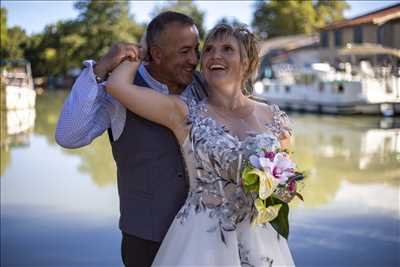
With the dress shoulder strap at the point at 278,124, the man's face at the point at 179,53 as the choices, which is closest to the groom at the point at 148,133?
the man's face at the point at 179,53

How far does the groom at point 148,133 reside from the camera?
2.02 metres

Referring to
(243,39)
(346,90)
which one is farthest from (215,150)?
Result: (346,90)

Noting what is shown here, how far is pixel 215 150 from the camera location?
1918 millimetres

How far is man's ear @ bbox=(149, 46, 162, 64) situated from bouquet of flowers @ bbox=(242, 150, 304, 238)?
1.59ft

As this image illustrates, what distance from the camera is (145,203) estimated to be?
206cm

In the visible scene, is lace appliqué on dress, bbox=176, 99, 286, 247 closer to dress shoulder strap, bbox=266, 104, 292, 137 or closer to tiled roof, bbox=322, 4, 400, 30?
dress shoulder strap, bbox=266, 104, 292, 137

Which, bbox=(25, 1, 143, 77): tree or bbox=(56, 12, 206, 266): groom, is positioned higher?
bbox=(25, 1, 143, 77): tree

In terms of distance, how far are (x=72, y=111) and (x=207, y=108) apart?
0.44 meters

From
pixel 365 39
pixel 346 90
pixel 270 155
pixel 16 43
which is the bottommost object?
pixel 270 155

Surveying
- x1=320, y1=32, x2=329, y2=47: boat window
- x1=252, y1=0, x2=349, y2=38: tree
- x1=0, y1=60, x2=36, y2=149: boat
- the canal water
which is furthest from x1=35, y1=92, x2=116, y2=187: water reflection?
x1=252, y1=0, x2=349, y2=38: tree

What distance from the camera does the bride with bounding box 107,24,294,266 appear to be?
195 centimetres

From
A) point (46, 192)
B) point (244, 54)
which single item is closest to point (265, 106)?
point (244, 54)

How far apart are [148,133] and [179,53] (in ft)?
0.95

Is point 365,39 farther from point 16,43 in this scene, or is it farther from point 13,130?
point 16,43
